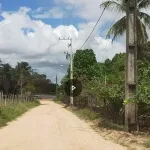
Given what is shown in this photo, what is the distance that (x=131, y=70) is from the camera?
18391 millimetres

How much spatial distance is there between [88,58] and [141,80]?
4271 cm

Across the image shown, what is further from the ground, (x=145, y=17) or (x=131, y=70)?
(x=145, y=17)

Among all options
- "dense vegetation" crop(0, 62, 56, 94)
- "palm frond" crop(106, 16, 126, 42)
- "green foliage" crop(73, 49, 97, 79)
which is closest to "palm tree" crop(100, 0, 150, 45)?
"palm frond" crop(106, 16, 126, 42)

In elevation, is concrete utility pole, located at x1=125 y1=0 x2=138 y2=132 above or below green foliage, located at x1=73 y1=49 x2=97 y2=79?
below

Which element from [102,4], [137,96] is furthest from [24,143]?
[102,4]

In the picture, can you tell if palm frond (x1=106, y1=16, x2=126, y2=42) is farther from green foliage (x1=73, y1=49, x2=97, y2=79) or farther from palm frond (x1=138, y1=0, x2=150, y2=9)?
green foliage (x1=73, y1=49, x2=97, y2=79)

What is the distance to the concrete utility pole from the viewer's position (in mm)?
18203

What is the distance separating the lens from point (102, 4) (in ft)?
76.3

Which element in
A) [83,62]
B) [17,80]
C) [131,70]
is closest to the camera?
[131,70]

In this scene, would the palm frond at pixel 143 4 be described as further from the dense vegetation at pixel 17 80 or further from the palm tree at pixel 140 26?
the dense vegetation at pixel 17 80

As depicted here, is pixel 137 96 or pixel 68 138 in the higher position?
pixel 137 96

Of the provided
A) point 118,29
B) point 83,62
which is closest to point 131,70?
point 118,29

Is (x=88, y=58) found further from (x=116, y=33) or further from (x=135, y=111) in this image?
(x=135, y=111)

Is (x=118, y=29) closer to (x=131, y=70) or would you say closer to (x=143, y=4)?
(x=143, y=4)
